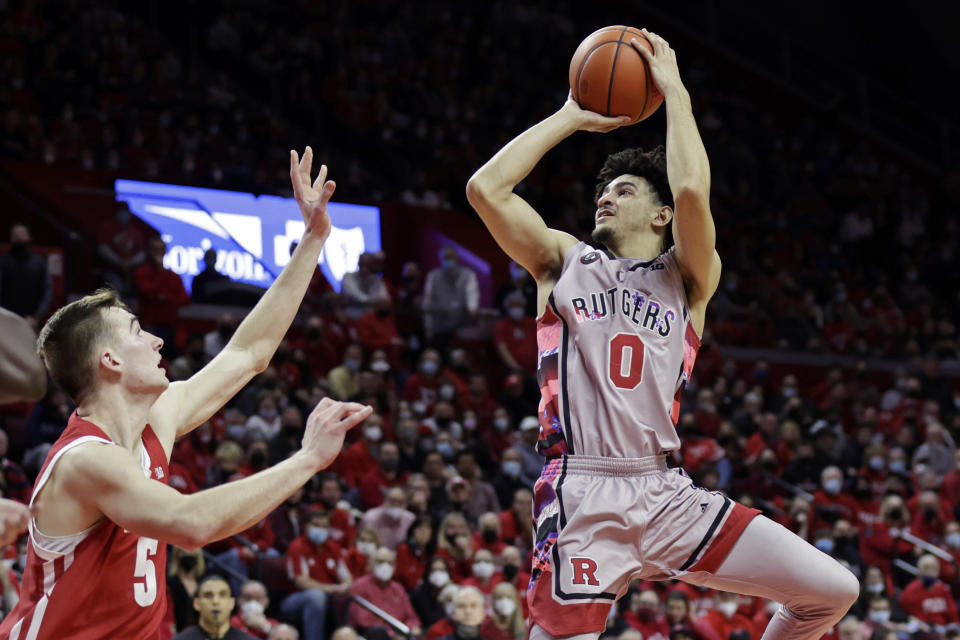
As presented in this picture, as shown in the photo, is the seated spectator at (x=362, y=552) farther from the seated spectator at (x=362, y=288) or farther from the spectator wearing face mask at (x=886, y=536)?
the spectator wearing face mask at (x=886, y=536)

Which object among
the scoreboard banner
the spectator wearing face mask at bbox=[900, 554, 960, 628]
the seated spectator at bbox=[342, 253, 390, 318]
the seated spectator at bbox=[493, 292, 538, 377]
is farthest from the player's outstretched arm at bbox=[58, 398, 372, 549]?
the seated spectator at bbox=[493, 292, 538, 377]

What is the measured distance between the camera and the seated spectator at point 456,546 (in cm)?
995

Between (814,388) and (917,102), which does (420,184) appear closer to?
(814,388)

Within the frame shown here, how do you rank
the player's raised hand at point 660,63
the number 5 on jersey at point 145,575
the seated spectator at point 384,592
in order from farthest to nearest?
1. the seated spectator at point 384,592
2. the player's raised hand at point 660,63
3. the number 5 on jersey at point 145,575

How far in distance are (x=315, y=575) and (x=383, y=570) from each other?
1.80 feet

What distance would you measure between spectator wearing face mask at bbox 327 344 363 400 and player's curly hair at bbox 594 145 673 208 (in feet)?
24.5

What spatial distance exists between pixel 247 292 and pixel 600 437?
9.31 m

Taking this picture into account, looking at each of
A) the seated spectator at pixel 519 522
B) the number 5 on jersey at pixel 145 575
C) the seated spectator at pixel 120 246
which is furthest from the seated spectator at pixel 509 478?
the number 5 on jersey at pixel 145 575

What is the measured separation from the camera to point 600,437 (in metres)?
4.22

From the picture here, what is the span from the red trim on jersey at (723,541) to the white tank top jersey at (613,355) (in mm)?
331

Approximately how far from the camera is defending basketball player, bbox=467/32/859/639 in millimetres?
4090

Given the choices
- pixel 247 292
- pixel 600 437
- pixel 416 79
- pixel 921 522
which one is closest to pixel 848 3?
pixel 416 79

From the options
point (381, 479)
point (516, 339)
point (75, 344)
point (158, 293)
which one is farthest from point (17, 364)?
point (516, 339)

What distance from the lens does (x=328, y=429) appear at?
3.10 metres
